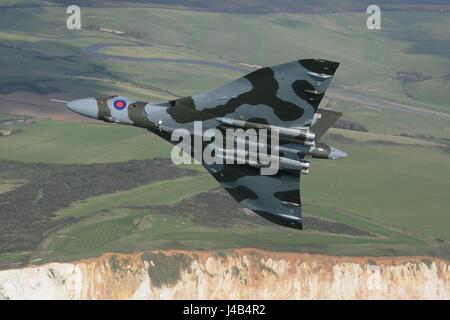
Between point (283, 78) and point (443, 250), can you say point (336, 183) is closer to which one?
A: point (443, 250)

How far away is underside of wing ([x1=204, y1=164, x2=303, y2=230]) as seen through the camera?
60062 mm

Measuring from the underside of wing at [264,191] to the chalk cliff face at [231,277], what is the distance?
37.8m

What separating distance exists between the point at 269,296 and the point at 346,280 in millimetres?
10359

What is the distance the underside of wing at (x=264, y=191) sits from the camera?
60.1m

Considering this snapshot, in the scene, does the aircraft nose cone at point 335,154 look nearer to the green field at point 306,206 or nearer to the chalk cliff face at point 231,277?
the chalk cliff face at point 231,277

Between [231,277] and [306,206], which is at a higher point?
[306,206]

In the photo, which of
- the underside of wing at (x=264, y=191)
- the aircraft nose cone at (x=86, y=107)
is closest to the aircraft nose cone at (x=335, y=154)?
the underside of wing at (x=264, y=191)

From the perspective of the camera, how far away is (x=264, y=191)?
200 feet

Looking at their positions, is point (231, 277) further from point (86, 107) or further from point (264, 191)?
point (86, 107)

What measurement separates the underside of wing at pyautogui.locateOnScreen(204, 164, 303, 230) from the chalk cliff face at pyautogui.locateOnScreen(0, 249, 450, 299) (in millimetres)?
37836

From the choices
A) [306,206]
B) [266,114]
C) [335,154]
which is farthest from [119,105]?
[306,206]

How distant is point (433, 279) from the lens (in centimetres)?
10588

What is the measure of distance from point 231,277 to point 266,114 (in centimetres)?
4642

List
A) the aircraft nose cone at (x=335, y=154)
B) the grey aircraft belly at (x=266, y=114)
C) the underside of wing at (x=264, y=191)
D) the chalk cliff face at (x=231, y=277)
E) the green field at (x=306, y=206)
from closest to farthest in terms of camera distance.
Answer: the grey aircraft belly at (x=266, y=114), the aircraft nose cone at (x=335, y=154), the underside of wing at (x=264, y=191), the chalk cliff face at (x=231, y=277), the green field at (x=306, y=206)
